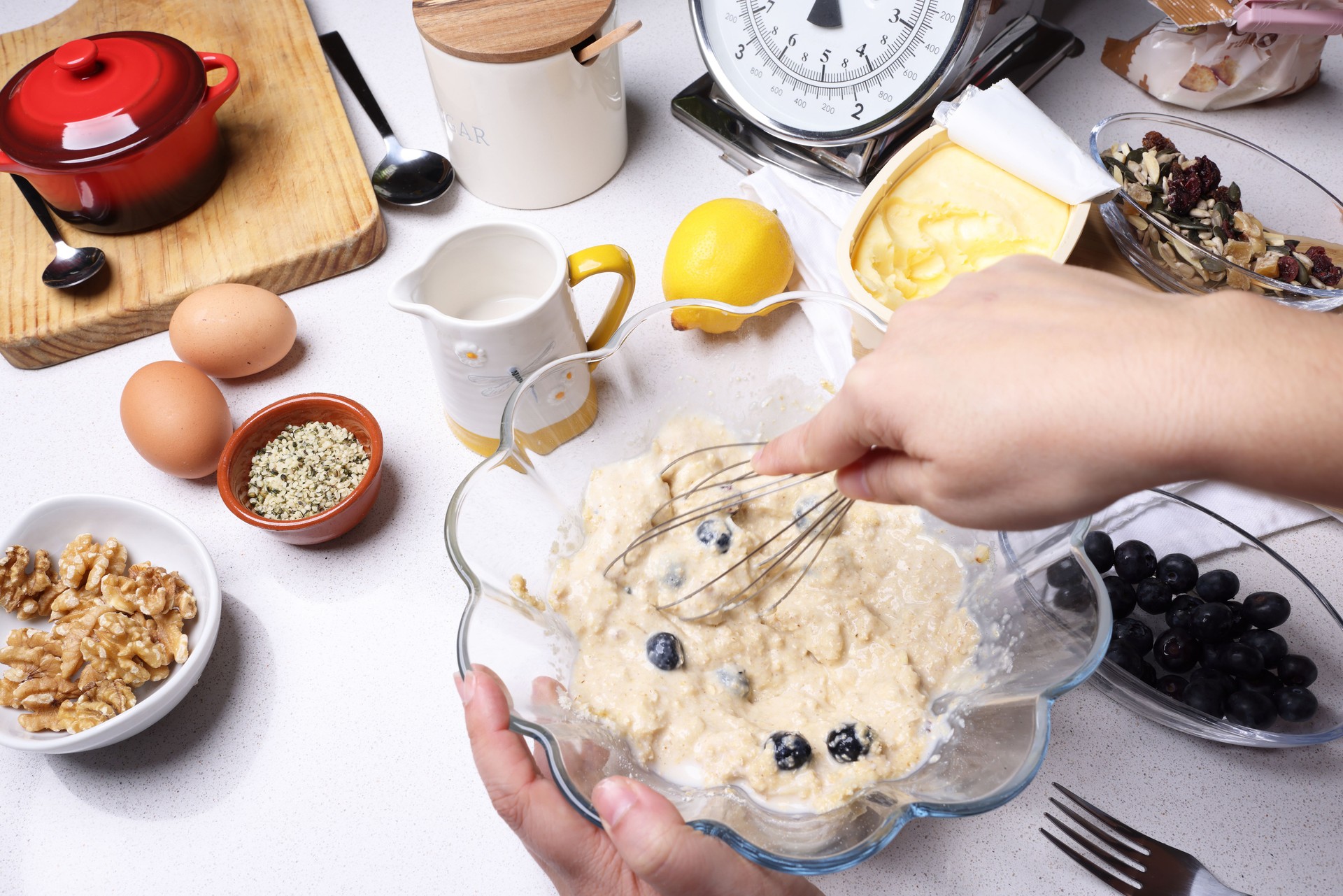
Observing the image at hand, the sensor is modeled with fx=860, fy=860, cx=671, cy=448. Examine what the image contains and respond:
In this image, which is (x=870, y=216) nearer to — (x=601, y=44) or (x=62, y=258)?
(x=601, y=44)

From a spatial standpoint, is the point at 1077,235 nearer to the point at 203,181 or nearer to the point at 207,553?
the point at 207,553

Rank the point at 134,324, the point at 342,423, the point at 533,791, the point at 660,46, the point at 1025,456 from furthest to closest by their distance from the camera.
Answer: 1. the point at 660,46
2. the point at 134,324
3. the point at 342,423
4. the point at 533,791
5. the point at 1025,456

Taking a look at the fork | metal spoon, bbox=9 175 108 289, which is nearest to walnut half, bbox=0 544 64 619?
metal spoon, bbox=9 175 108 289

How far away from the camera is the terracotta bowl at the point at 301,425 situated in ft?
2.94

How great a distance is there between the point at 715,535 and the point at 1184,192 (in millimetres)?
753

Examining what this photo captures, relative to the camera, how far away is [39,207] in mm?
1139

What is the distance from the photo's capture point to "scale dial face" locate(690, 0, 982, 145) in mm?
1010

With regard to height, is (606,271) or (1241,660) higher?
(606,271)

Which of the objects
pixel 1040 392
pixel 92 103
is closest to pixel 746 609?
pixel 1040 392

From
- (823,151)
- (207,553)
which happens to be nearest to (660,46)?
(823,151)

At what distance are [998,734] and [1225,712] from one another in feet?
0.86

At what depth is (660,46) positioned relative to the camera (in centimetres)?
Result: 139

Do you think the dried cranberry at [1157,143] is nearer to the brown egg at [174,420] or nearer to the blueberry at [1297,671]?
the blueberry at [1297,671]

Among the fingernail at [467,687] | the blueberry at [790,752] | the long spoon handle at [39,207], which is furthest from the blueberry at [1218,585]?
the long spoon handle at [39,207]
